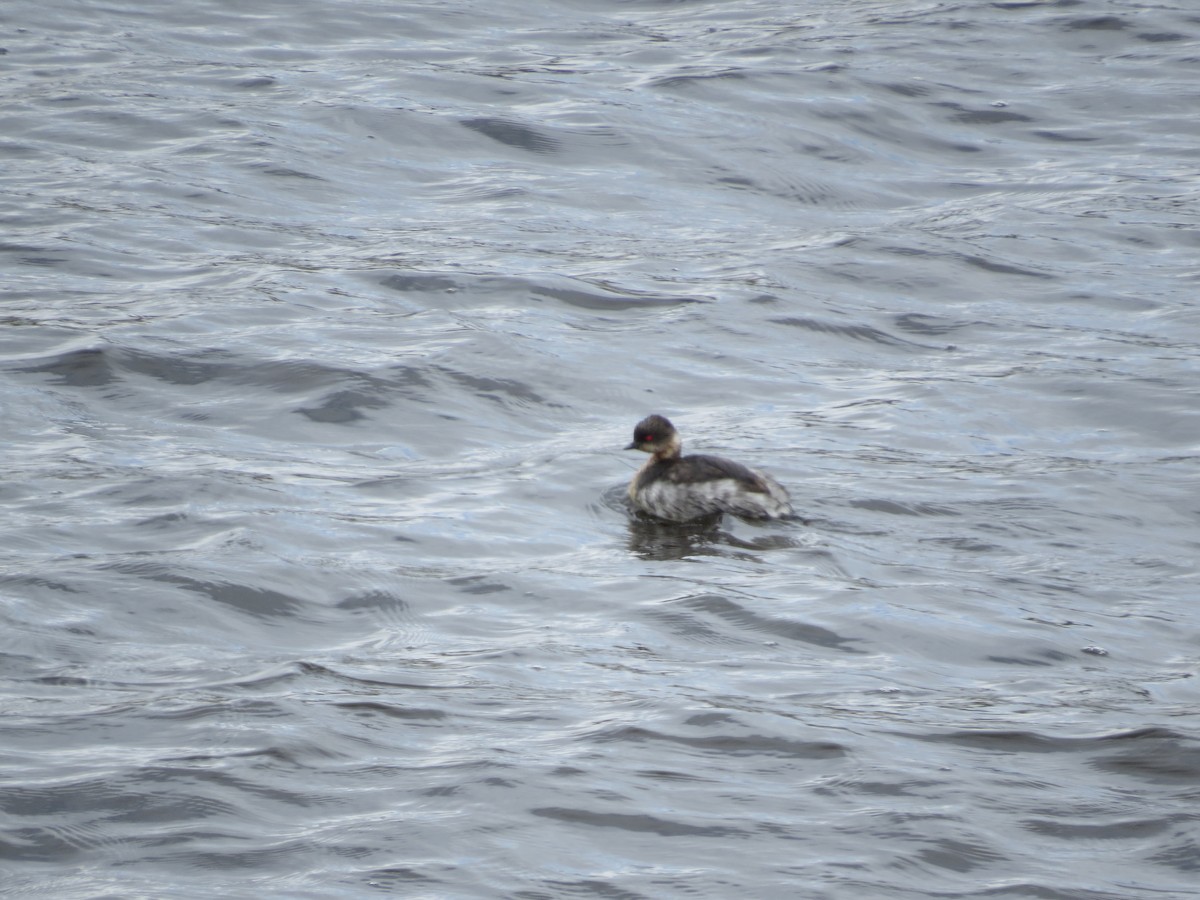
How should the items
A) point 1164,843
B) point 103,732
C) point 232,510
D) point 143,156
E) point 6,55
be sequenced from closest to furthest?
point 1164,843 < point 103,732 < point 232,510 < point 143,156 < point 6,55

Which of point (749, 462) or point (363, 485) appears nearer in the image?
point (363, 485)

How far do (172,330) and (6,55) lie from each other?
8.07m

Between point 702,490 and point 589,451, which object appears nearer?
point 702,490

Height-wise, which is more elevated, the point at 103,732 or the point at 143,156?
the point at 143,156

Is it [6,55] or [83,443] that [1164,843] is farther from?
[6,55]

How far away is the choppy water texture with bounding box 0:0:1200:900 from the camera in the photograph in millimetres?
5906

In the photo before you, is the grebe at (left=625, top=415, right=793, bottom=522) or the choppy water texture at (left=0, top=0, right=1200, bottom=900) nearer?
the choppy water texture at (left=0, top=0, right=1200, bottom=900)

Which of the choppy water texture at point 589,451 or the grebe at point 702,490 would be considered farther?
the grebe at point 702,490

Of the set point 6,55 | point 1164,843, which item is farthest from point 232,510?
point 6,55

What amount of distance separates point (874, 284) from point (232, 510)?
6164 millimetres

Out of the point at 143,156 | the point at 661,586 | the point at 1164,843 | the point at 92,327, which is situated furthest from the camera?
the point at 143,156

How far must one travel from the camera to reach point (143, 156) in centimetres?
1595

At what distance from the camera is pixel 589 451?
10.4m

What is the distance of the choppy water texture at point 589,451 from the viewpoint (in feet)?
19.4
